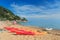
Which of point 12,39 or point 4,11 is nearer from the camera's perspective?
point 12,39

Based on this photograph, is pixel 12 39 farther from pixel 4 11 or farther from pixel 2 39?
pixel 4 11

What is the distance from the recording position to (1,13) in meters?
105

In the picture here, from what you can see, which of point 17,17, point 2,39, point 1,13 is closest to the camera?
point 2,39

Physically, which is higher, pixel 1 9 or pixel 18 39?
pixel 1 9

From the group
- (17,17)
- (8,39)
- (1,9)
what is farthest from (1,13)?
(8,39)

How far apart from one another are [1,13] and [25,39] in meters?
92.2

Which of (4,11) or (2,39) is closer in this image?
(2,39)

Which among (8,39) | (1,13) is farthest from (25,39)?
(1,13)

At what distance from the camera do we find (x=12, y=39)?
1418 cm

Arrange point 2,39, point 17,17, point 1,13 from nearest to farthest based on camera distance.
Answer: point 2,39 < point 1,13 < point 17,17

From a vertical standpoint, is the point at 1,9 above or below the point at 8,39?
above

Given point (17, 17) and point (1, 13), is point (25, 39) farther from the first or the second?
point (17, 17)

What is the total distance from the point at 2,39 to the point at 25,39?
6.14ft

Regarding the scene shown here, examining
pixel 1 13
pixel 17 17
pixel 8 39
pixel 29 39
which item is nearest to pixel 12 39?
pixel 8 39
